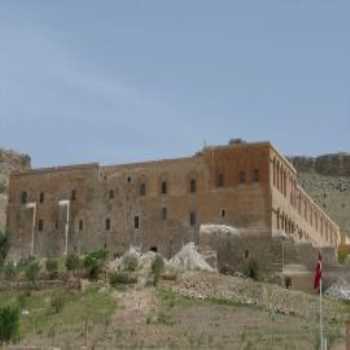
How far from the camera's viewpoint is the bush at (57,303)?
4601 centimetres

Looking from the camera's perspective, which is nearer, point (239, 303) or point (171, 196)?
point (239, 303)

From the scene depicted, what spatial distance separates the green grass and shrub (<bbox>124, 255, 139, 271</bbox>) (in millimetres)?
4605

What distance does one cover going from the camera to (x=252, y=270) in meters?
57.2

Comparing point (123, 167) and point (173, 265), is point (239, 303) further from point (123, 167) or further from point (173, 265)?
point (123, 167)

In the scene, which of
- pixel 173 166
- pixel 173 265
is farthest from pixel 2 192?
pixel 173 265

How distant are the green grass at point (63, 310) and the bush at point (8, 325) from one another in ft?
8.90

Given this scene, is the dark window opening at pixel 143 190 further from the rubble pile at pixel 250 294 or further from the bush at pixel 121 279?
the bush at pixel 121 279

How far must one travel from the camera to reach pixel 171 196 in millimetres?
62000

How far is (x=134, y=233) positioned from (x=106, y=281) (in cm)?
1203

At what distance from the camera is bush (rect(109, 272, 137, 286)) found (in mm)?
50594

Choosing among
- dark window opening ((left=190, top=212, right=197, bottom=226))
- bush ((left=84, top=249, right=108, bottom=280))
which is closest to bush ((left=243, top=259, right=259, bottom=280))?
dark window opening ((left=190, top=212, right=197, bottom=226))

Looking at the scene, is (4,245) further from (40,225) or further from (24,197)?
(24,197)

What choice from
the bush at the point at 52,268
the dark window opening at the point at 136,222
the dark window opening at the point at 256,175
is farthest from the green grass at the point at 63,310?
the dark window opening at the point at 256,175

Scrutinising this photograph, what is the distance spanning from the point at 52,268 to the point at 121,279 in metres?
5.68
